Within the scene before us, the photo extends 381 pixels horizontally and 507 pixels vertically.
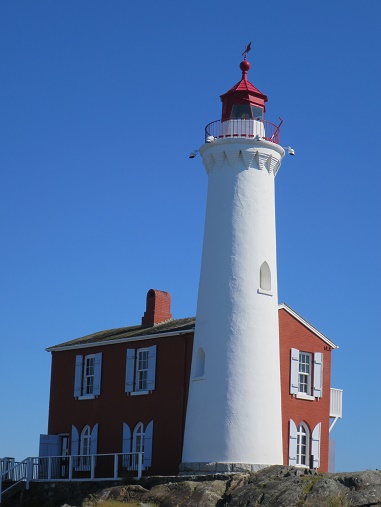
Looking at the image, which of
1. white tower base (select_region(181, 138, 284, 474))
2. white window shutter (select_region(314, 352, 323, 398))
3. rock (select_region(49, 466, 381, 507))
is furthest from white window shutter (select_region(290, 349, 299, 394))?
rock (select_region(49, 466, 381, 507))

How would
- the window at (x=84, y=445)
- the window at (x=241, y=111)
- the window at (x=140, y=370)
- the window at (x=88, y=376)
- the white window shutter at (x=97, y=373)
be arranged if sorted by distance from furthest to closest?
the window at (x=88, y=376) → the white window shutter at (x=97, y=373) → the window at (x=84, y=445) → the window at (x=140, y=370) → the window at (x=241, y=111)

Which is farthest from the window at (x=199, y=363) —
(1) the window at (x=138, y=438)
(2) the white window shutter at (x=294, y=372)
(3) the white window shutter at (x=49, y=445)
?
(3) the white window shutter at (x=49, y=445)

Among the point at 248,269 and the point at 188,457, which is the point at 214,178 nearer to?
the point at 248,269

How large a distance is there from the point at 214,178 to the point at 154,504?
1039 cm

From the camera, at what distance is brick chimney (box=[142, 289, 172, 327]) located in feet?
125

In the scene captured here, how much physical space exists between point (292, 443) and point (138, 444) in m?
5.30

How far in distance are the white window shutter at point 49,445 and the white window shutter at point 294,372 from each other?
9.57m

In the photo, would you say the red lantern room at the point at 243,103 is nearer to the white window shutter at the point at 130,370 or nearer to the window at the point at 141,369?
the window at the point at 141,369

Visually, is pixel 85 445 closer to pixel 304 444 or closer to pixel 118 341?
pixel 118 341

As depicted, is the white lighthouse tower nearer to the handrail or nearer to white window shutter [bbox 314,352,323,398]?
white window shutter [bbox 314,352,323,398]

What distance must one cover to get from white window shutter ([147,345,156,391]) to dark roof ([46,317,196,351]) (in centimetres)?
65

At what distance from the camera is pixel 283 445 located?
3422cm

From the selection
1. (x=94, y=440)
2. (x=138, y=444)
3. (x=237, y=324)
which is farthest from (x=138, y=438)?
(x=237, y=324)

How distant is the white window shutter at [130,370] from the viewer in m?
36.5
